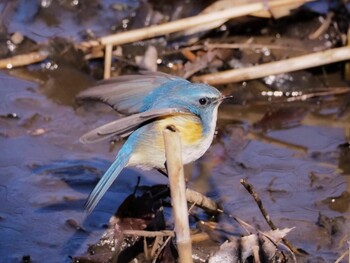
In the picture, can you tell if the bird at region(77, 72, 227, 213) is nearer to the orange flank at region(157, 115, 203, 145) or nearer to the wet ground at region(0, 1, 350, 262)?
the orange flank at region(157, 115, 203, 145)

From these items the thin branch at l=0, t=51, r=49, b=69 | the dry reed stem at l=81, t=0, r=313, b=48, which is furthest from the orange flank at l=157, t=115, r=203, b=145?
the thin branch at l=0, t=51, r=49, b=69

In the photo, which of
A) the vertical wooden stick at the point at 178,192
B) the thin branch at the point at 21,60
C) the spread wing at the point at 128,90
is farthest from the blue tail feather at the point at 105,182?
the thin branch at the point at 21,60

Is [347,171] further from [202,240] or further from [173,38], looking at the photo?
[173,38]

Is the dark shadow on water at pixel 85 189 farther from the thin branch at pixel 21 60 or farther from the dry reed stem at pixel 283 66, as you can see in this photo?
the thin branch at pixel 21 60

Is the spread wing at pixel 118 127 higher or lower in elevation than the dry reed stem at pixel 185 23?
lower

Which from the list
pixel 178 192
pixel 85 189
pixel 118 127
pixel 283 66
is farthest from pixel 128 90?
pixel 283 66

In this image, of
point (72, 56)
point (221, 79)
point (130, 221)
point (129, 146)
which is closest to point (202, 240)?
point (130, 221)
